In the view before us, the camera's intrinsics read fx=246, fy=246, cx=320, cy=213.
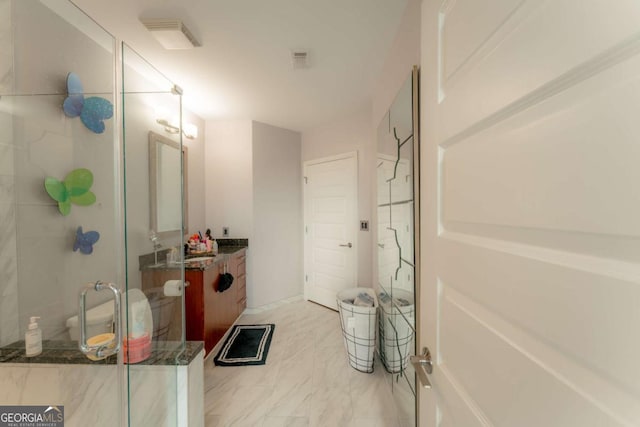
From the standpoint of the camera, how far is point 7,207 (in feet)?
3.72

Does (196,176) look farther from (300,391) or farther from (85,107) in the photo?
(300,391)

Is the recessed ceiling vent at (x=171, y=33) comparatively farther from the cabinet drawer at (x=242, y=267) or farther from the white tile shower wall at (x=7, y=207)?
the cabinet drawer at (x=242, y=267)

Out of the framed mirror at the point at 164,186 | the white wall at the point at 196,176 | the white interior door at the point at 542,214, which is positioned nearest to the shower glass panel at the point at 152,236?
the framed mirror at the point at 164,186

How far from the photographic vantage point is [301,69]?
217 centimetres

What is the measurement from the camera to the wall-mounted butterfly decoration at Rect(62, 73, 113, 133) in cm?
136

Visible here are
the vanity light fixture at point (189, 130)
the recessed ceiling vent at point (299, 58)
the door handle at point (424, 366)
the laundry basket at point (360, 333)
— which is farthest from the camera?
the vanity light fixture at point (189, 130)

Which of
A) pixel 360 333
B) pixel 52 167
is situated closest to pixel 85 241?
pixel 52 167

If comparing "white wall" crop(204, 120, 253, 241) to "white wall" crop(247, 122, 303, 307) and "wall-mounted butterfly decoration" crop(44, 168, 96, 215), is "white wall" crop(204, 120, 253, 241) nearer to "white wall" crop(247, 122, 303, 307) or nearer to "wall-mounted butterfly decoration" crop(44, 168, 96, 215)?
"white wall" crop(247, 122, 303, 307)

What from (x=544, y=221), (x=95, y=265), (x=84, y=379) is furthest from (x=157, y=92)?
(x=544, y=221)

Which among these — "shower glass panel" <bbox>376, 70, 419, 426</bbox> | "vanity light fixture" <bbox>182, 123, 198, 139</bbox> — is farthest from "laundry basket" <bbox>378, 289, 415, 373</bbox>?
"vanity light fixture" <bbox>182, 123, 198, 139</bbox>

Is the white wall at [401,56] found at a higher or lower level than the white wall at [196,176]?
higher

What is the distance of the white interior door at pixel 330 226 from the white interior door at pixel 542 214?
99.8 inches

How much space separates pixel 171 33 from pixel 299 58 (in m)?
0.90

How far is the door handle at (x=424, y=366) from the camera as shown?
2.37 feet
